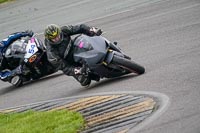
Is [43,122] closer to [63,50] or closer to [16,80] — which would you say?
[63,50]

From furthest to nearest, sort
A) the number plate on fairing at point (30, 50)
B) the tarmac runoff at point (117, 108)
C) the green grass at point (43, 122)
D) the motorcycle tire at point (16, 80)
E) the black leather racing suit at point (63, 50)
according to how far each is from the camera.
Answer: the motorcycle tire at point (16, 80)
the number plate on fairing at point (30, 50)
the black leather racing suit at point (63, 50)
the green grass at point (43, 122)
the tarmac runoff at point (117, 108)

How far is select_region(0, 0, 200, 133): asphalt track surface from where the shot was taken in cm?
891

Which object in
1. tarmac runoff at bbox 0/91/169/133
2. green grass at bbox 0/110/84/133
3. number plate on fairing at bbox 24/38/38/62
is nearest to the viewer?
tarmac runoff at bbox 0/91/169/133

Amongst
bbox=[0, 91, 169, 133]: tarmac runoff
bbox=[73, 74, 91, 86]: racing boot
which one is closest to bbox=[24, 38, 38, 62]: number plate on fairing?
bbox=[73, 74, 91, 86]: racing boot

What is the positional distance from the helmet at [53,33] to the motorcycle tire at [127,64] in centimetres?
119

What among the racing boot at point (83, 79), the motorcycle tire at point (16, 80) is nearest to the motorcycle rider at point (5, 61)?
the motorcycle tire at point (16, 80)

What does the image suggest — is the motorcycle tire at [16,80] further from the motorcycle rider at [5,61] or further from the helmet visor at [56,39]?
the helmet visor at [56,39]

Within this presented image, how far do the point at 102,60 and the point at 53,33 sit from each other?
3.54ft

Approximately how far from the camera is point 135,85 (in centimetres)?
1113

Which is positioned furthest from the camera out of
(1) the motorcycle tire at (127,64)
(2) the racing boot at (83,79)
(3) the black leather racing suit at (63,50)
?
(3) the black leather racing suit at (63,50)

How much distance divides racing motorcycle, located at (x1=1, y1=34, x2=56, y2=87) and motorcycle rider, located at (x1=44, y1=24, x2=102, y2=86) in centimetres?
241

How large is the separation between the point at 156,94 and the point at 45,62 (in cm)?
548

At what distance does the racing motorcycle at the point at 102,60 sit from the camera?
1192 cm

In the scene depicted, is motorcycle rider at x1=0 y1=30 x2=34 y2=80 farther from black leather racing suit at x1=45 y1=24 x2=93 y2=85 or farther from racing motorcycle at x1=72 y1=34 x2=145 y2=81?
racing motorcycle at x1=72 y1=34 x2=145 y2=81
